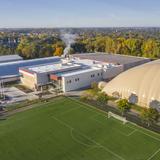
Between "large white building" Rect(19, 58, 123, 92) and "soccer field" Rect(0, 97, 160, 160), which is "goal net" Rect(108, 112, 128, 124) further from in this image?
"large white building" Rect(19, 58, 123, 92)

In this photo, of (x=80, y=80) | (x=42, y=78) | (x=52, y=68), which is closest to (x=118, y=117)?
(x=80, y=80)

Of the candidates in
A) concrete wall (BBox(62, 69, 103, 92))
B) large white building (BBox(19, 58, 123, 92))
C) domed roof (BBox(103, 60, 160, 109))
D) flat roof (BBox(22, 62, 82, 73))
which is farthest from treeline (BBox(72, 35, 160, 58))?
domed roof (BBox(103, 60, 160, 109))

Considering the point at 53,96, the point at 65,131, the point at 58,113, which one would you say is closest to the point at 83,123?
the point at 65,131

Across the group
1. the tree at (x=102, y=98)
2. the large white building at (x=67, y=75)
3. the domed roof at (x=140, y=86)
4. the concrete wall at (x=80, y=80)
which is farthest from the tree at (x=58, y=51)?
the tree at (x=102, y=98)

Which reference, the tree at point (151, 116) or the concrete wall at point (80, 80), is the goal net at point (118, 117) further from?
the concrete wall at point (80, 80)

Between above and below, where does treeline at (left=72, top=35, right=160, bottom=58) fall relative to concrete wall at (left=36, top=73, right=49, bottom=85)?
above

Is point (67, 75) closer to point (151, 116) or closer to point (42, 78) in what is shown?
point (42, 78)

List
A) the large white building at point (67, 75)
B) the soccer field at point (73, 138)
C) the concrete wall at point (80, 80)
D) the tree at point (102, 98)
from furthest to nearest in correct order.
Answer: the large white building at point (67, 75)
the concrete wall at point (80, 80)
the tree at point (102, 98)
the soccer field at point (73, 138)
